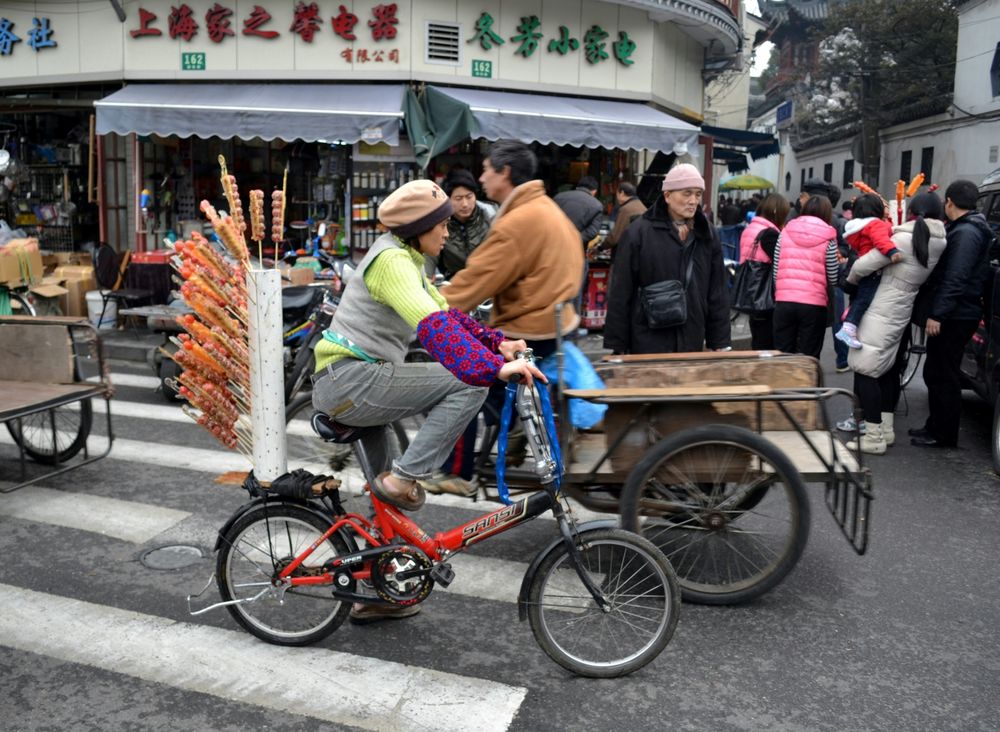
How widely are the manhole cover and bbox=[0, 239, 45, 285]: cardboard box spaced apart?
6366mm

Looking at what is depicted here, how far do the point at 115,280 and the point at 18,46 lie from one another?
4248 millimetres

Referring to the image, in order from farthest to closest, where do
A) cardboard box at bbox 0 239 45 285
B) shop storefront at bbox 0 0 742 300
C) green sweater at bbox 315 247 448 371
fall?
shop storefront at bbox 0 0 742 300, cardboard box at bbox 0 239 45 285, green sweater at bbox 315 247 448 371

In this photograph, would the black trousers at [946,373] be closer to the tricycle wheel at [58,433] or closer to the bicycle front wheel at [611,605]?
the bicycle front wheel at [611,605]

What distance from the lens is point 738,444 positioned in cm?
403

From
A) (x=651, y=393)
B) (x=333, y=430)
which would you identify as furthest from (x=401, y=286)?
(x=651, y=393)

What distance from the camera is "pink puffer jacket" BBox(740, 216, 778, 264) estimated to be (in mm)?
8195

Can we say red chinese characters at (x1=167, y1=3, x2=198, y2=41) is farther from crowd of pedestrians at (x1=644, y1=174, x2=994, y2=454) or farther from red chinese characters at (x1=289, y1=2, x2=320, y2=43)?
crowd of pedestrians at (x1=644, y1=174, x2=994, y2=454)

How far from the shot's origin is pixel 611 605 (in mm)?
3541

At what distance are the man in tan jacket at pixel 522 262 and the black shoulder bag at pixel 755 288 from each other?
3.77m

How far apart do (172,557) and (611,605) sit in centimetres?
252

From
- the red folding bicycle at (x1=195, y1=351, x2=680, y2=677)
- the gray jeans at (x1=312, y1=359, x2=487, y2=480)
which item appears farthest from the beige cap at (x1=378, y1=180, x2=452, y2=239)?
the red folding bicycle at (x1=195, y1=351, x2=680, y2=677)

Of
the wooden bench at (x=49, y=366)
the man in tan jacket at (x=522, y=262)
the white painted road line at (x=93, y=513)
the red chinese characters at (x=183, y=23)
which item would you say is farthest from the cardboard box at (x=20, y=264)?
the man in tan jacket at (x=522, y=262)

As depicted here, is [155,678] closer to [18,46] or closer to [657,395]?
[657,395]

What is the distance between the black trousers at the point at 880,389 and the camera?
268 inches
